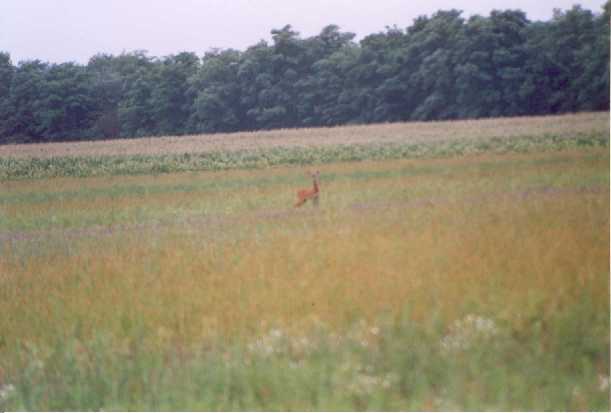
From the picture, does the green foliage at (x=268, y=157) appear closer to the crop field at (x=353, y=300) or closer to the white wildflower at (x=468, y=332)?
the crop field at (x=353, y=300)

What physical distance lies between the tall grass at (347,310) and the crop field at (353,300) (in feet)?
0.06

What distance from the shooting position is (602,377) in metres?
5.02

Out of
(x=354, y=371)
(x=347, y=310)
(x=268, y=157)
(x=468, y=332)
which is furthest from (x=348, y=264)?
(x=268, y=157)

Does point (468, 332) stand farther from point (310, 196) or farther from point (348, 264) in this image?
point (310, 196)

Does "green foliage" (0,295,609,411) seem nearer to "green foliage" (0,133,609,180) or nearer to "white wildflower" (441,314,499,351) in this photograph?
"white wildflower" (441,314,499,351)

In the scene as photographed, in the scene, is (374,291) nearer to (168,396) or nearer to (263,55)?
(168,396)

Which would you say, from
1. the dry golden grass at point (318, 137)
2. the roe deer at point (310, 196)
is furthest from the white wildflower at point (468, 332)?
the roe deer at point (310, 196)

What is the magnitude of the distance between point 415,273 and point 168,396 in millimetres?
2663

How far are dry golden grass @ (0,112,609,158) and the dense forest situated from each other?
0.22 meters

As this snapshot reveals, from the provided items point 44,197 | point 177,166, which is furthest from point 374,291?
point 177,166

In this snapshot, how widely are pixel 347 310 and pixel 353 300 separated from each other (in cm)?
17

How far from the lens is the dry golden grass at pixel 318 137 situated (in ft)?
33.7

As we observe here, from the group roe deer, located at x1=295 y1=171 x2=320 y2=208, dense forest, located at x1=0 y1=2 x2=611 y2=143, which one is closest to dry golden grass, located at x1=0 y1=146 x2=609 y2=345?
roe deer, located at x1=295 y1=171 x2=320 y2=208

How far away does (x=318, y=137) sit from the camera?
1302cm
